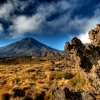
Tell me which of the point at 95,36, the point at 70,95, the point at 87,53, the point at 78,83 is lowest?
the point at 70,95

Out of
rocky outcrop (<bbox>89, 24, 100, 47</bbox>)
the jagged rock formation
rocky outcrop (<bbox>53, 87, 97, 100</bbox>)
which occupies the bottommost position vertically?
rocky outcrop (<bbox>53, 87, 97, 100</bbox>)

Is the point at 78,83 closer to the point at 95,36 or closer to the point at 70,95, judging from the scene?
the point at 95,36

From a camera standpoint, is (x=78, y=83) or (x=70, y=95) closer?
(x=70, y=95)

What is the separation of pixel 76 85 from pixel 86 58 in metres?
4.07

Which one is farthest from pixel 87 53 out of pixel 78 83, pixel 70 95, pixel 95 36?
pixel 70 95

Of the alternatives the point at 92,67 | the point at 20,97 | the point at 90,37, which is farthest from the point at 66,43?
the point at 20,97

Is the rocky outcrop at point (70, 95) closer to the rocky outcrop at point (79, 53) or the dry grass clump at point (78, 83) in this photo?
the dry grass clump at point (78, 83)

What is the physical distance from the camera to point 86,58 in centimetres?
2183

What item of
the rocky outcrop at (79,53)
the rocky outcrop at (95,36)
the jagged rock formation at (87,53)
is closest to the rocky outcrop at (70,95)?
the jagged rock formation at (87,53)

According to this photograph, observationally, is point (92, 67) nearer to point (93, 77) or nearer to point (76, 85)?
point (93, 77)

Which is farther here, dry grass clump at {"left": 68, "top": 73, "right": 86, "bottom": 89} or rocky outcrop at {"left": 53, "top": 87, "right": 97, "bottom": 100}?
dry grass clump at {"left": 68, "top": 73, "right": 86, "bottom": 89}

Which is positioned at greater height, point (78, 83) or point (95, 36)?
point (95, 36)

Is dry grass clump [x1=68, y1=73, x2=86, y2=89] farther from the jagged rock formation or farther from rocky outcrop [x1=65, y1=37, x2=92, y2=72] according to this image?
rocky outcrop [x1=65, y1=37, x2=92, y2=72]

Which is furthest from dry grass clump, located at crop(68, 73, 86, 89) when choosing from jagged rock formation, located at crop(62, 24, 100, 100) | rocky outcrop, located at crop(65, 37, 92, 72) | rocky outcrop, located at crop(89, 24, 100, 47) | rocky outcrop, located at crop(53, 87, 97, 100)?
rocky outcrop, located at crop(53, 87, 97, 100)
